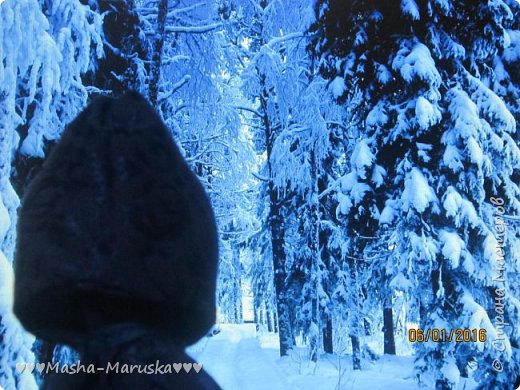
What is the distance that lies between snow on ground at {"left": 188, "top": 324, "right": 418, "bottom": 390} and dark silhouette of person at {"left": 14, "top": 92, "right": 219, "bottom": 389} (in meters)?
0.90

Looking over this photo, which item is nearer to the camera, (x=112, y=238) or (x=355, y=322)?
(x=112, y=238)

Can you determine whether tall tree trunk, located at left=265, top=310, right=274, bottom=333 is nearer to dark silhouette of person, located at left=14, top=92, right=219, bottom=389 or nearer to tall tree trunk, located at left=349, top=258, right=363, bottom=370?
tall tree trunk, located at left=349, top=258, right=363, bottom=370

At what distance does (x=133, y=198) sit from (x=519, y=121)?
227 centimetres

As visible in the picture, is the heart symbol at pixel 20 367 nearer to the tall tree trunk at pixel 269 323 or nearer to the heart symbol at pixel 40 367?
the heart symbol at pixel 40 367

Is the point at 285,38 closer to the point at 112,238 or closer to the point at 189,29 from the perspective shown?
the point at 189,29

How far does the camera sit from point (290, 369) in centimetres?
219

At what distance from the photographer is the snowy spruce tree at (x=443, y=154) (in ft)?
7.14

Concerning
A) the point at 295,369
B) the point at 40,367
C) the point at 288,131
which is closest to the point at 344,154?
the point at 288,131

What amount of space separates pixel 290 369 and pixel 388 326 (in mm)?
605

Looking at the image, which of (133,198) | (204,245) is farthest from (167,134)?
(204,245)

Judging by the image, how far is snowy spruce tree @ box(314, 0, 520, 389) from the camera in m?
2.18
